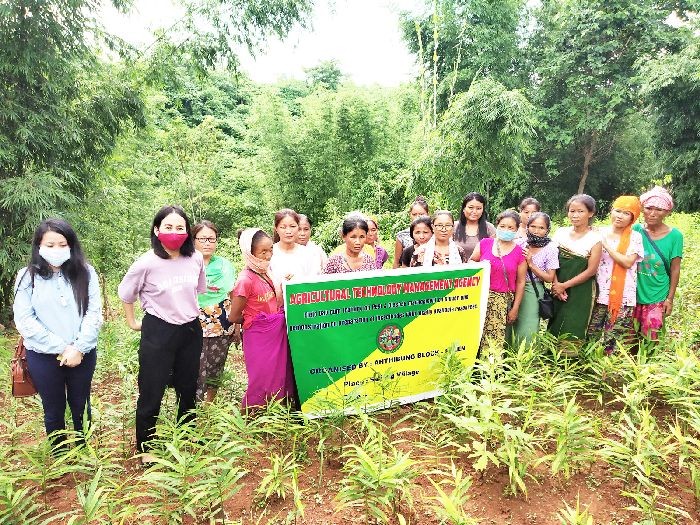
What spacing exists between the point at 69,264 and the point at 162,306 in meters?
0.54

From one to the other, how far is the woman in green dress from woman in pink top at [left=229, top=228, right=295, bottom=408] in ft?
6.84

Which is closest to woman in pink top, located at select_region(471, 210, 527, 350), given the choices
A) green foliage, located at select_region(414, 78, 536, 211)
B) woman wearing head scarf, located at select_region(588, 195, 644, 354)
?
woman wearing head scarf, located at select_region(588, 195, 644, 354)

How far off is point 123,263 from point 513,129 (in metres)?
7.44

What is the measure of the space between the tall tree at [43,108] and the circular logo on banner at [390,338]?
453 centimetres

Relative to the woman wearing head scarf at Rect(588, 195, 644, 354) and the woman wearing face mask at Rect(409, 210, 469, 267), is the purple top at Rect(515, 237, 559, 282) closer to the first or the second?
the woman wearing head scarf at Rect(588, 195, 644, 354)

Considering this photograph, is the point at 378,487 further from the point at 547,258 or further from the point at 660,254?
the point at 660,254

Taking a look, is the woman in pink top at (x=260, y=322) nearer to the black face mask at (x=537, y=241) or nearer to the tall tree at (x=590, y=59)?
the black face mask at (x=537, y=241)

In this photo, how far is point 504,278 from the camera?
3354 millimetres

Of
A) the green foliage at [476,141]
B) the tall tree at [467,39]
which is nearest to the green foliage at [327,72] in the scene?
the tall tree at [467,39]

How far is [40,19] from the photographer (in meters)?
5.26

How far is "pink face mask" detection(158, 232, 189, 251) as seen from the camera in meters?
2.63

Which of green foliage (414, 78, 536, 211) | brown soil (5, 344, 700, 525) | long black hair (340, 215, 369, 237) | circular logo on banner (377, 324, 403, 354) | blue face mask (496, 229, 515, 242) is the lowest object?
brown soil (5, 344, 700, 525)

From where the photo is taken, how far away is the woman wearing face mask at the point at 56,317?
8.16ft

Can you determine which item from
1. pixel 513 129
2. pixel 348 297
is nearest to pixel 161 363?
pixel 348 297
